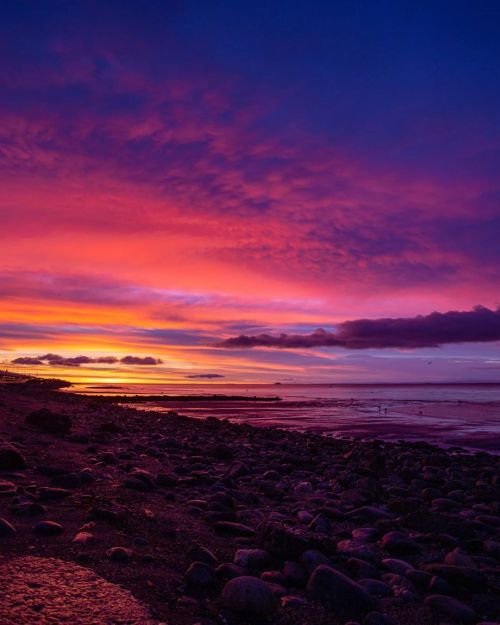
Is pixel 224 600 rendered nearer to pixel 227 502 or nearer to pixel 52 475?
pixel 227 502

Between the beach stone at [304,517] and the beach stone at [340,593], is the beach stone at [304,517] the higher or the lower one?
the lower one

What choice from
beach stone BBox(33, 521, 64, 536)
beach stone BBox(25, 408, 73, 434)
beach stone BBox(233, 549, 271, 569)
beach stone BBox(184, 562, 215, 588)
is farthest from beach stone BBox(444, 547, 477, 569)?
beach stone BBox(25, 408, 73, 434)

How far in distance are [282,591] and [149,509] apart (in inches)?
116

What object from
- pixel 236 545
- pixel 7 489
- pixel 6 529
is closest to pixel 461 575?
pixel 236 545

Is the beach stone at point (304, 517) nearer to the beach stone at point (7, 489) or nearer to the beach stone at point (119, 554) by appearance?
the beach stone at point (119, 554)

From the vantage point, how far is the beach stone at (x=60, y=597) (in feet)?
11.1

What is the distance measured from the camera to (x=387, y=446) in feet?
61.6

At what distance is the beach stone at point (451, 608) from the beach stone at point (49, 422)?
40.1ft

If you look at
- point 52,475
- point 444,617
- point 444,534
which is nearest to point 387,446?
point 444,534

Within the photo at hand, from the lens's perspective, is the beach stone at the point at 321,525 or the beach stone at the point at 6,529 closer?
the beach stone at the point at 6,529

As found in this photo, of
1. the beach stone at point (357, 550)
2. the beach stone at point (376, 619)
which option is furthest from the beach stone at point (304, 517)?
the beach stone at point (376, 619)

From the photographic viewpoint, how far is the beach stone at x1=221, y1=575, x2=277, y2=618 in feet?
13.6

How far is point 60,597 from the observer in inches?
145

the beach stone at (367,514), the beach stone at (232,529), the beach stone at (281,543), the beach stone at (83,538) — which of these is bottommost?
the beach stone at (367,514)
